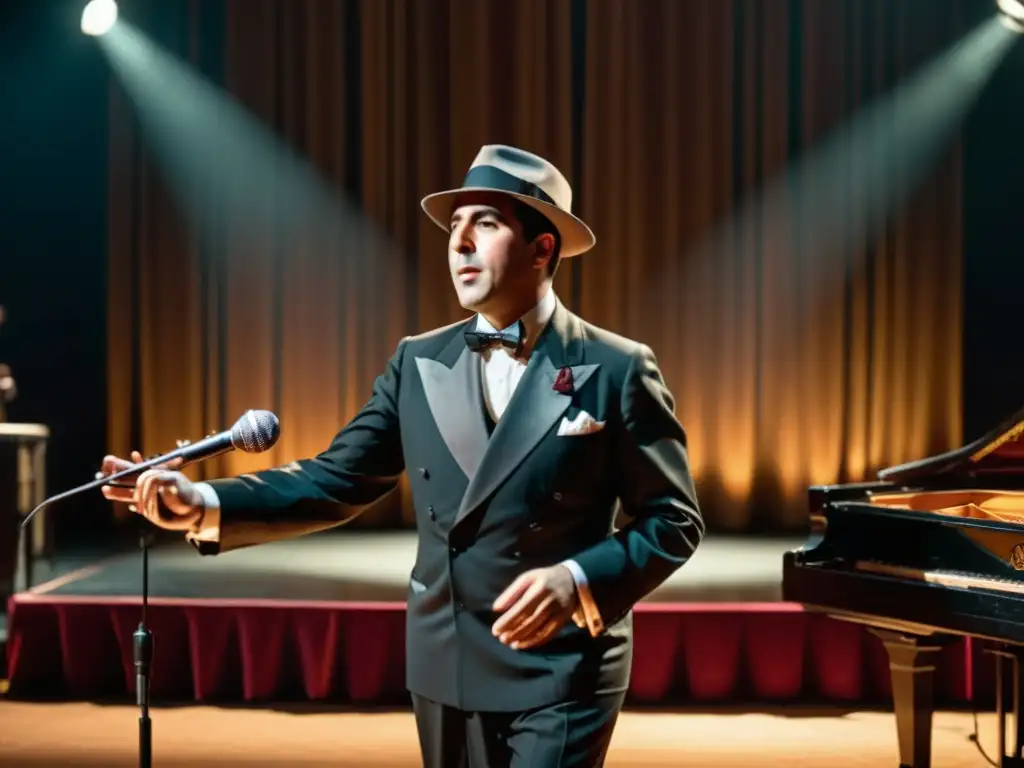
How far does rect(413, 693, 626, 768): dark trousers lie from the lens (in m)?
1.59

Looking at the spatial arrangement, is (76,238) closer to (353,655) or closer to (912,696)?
(353,655)

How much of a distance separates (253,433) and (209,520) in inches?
5.1

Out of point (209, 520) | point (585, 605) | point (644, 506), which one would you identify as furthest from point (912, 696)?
point (209, 520)

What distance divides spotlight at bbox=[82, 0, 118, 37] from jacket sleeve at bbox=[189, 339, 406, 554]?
5.59 meters

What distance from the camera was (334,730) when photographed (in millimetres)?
4094

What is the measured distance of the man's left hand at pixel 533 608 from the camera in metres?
1.45

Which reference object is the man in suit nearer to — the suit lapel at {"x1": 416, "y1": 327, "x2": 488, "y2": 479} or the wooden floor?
the suit lapel at {"x1": 416, "y1": 327, "x2": 488, "y2": 479}

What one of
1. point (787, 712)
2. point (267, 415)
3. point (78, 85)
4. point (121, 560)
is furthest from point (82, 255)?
point (267, 415)

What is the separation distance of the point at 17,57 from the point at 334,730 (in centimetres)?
500

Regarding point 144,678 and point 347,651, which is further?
Result: point 347,651

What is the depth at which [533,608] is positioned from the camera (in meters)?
1.45

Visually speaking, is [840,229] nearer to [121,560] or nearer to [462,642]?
[121,560]

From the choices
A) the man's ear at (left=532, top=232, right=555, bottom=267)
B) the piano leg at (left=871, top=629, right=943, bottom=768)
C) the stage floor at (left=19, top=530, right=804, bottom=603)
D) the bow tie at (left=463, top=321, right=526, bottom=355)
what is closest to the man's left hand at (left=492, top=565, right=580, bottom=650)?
the bow tie at (left=463, top=321, right=526, bottom=355)

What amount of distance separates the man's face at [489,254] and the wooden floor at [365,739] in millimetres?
2472
